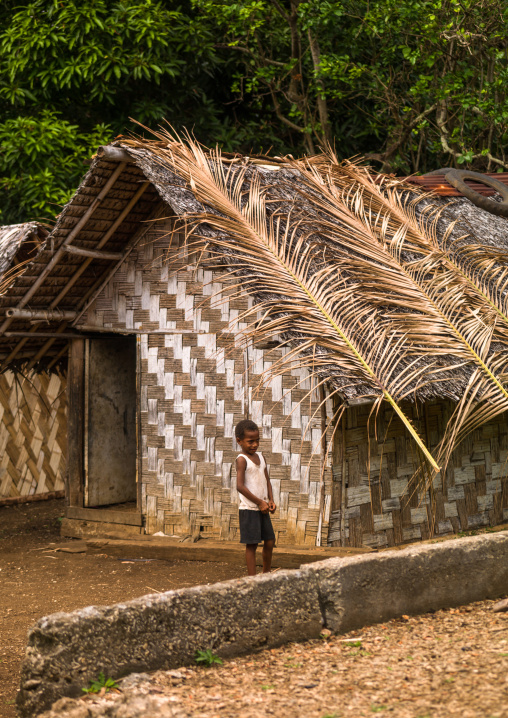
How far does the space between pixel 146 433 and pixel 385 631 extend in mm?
3522

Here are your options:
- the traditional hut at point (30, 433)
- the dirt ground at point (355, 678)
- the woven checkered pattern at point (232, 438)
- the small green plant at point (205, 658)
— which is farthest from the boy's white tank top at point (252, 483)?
the traditional hut at point (30, 433)

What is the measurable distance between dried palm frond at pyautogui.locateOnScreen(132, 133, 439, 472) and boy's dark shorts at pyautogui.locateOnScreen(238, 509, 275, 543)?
1.00 m

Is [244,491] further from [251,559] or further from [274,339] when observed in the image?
[274,339]

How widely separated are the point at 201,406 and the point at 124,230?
1.65 m

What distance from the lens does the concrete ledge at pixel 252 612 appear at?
337 centimetres

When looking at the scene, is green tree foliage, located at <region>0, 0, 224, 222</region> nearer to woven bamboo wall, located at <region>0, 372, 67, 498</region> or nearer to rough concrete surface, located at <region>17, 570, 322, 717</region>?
woven bamboo wall, located at <region>0, 372, 67, 498</region>

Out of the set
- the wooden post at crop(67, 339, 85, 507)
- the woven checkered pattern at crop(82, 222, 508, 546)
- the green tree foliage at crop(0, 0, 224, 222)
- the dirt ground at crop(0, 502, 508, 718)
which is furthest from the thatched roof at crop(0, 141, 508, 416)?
the green tree foliage at crop(0, 0, 224, 222)

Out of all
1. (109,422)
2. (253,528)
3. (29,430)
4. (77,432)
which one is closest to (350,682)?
(253,528)

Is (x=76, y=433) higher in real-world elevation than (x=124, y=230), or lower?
lower

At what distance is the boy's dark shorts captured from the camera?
5.38 meters

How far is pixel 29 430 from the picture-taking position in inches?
387

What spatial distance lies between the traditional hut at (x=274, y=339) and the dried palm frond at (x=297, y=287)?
0.02m

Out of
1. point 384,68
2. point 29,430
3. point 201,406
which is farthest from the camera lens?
point 384,68

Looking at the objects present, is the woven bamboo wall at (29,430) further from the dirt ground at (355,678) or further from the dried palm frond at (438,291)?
the dirt ground at (355,678)
